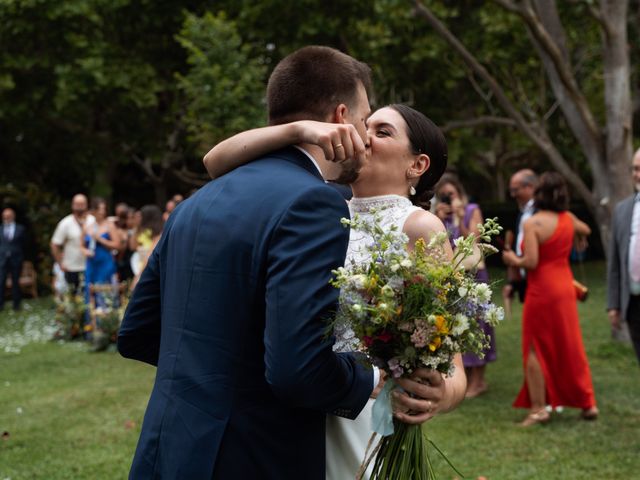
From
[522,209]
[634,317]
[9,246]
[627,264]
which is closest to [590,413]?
[634,317]

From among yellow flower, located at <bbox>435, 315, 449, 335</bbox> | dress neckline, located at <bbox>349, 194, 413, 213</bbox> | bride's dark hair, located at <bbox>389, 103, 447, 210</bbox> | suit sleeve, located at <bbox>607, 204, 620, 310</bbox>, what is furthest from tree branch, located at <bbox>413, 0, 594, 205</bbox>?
yellow flower, located at <bbox>435, 315, 449, 335</bbox>

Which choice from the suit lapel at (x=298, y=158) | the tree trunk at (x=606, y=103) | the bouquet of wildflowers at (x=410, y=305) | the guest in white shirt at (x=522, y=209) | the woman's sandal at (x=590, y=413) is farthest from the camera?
the tree trunk at (x=606, y=103)

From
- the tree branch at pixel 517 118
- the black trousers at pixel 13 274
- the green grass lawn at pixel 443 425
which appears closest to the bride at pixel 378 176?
the green grass lawn at pixel 443 425

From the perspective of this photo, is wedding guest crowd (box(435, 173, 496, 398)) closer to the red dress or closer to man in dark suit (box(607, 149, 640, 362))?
the red dress

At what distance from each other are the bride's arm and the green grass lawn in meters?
4.32

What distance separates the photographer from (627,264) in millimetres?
6816

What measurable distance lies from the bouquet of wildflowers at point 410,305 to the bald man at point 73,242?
13.2m

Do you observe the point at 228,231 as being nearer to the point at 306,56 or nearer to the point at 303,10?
the point at 306,56

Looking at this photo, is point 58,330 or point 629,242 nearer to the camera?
point 629,242

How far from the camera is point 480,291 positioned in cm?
238

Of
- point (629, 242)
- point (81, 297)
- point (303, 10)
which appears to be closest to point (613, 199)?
point (629, 242)

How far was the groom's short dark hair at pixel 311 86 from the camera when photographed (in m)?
2.62

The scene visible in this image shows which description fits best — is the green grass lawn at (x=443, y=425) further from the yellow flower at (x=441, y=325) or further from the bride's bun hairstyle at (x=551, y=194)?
the yellow flower at (x=441, y=325)

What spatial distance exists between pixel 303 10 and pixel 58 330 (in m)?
9.75
